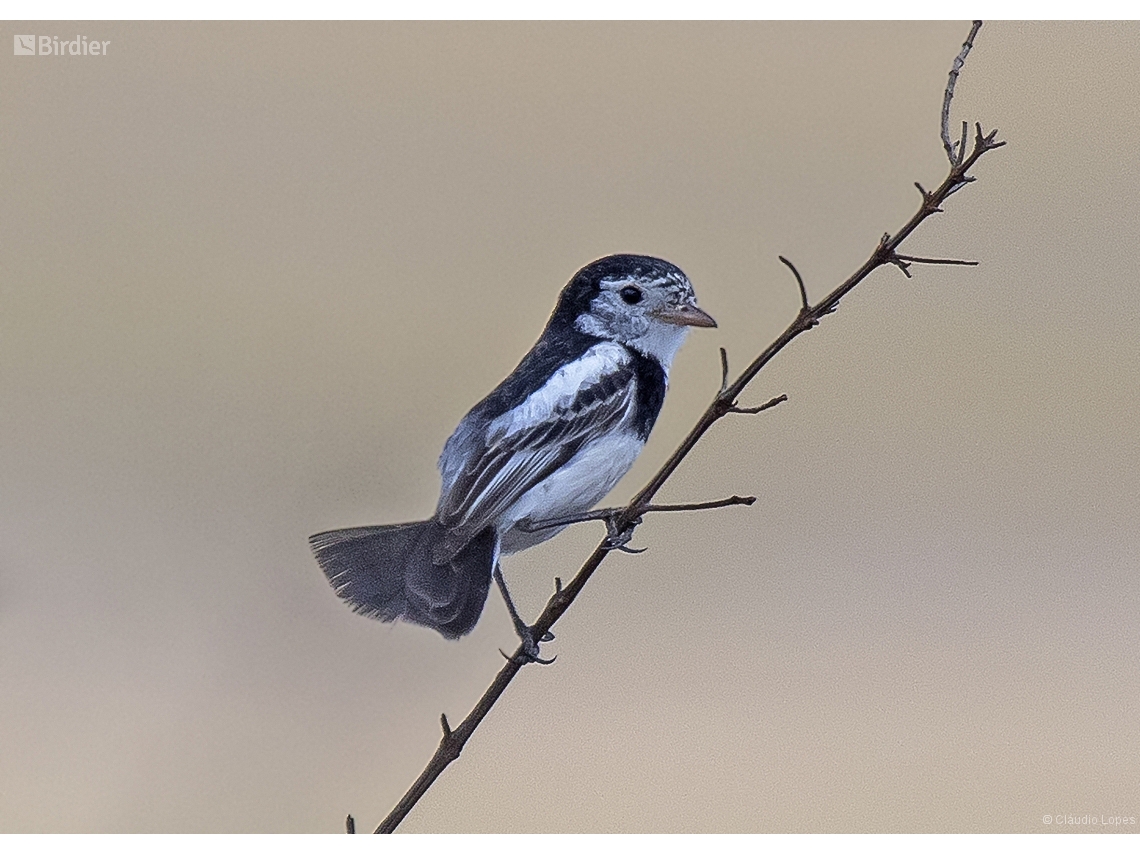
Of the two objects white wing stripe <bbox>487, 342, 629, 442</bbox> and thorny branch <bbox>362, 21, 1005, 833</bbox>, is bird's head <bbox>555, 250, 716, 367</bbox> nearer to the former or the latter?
white wing stripe <bbox>487, 342, 629, 442</bbox>

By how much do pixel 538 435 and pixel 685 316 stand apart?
19cm

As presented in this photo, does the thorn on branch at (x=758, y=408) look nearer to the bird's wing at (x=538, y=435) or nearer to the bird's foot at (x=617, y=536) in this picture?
the bird's foot at (x=617, y=536)

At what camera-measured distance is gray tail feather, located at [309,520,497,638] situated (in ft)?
3.57

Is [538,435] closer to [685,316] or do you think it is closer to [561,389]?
[561,389]

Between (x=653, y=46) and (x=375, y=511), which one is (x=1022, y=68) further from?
(x=375, y=511)

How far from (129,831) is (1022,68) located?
1272 mm

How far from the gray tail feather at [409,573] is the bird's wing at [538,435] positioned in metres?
0.03

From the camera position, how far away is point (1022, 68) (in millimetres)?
1305

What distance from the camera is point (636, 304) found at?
1.20m
